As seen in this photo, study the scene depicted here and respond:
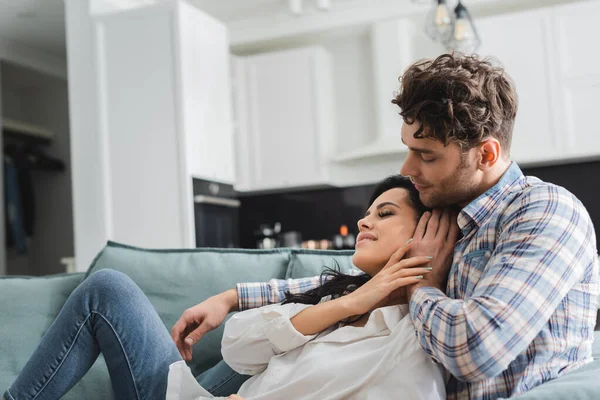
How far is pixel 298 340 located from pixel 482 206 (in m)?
0.45

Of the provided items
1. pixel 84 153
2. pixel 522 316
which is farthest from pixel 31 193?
pixel 522 316

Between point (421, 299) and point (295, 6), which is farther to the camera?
point (295, 6)

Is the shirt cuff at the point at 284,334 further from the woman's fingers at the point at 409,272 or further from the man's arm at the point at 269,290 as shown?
the man's arm at the point at 269,290

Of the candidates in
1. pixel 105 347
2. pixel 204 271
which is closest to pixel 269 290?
pixel 204 271

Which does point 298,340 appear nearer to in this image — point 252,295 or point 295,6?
point 252,295

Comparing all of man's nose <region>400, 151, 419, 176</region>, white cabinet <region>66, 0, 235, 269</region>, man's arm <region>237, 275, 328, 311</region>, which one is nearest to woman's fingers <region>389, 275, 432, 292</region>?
man's nose <region>400, 151, 419, 176</region>

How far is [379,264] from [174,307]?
2.42 feet

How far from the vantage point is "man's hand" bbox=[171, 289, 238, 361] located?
1.72 meters

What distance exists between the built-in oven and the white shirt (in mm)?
2989

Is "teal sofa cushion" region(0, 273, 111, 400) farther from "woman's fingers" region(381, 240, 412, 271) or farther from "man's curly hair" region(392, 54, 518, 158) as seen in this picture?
"man's curly hair" region(392, 54, 518, 158)

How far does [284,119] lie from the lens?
18.2 ft

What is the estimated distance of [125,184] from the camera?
4598mm

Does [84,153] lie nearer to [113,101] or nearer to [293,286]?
[113,101]

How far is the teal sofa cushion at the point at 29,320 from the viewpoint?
1.94 m
